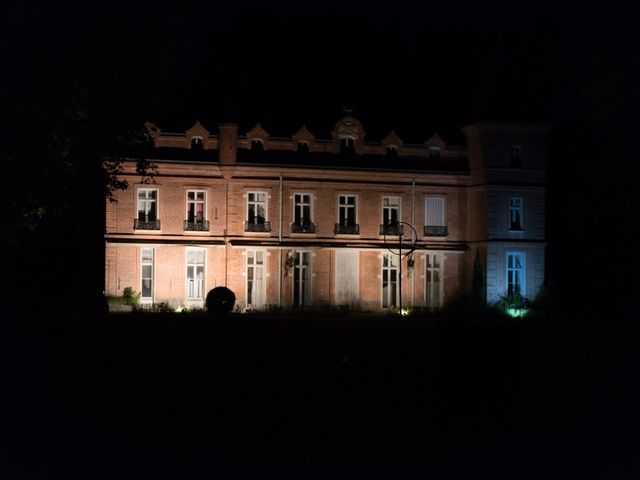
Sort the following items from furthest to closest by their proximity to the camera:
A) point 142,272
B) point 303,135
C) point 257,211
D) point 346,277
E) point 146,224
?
point 303,135 → point 346,277 → point 257,211 → point 146,224 → point 142,272

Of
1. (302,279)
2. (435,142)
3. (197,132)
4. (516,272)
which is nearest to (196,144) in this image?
(197,132)

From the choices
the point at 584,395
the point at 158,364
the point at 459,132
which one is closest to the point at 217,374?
the point at 158,364

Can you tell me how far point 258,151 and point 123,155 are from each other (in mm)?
17161

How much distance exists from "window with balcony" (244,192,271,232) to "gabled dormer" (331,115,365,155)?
3.71 meters

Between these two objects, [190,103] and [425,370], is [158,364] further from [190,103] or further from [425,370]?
[190,103]

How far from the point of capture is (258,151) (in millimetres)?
47188

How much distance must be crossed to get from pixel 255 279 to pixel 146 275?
4204mm

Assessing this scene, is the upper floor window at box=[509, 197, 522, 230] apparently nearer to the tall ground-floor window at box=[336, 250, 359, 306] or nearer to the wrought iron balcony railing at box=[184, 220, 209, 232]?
the tall ground-floor window at box=[336, 250, 359, 306]

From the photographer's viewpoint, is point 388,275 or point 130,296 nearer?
point 130,296

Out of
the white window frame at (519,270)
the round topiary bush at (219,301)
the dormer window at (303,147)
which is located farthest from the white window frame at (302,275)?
the white window frame at (519,270)

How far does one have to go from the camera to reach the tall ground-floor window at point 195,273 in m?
46.1

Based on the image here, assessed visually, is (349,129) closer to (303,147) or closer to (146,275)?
(303,147)

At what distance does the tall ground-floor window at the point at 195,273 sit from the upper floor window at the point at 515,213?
1226 cm

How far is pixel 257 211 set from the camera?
4719cm
